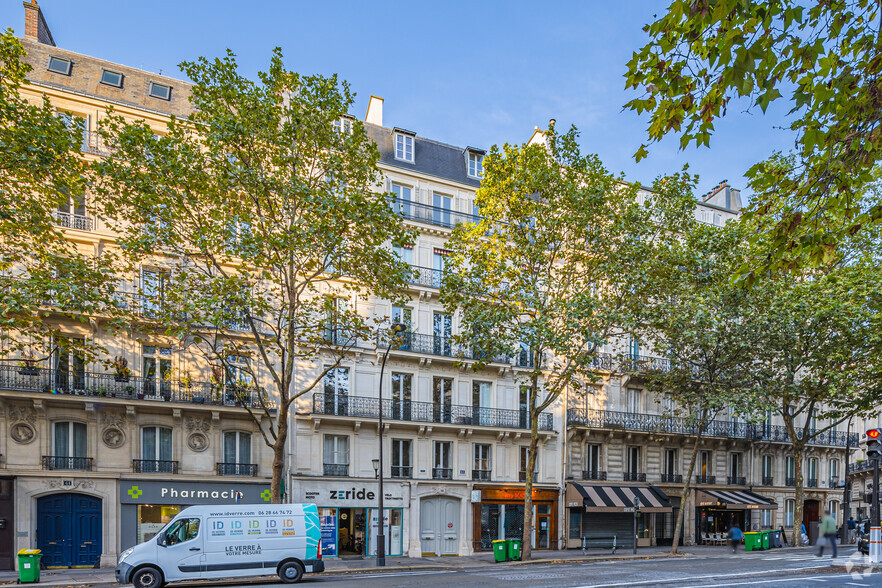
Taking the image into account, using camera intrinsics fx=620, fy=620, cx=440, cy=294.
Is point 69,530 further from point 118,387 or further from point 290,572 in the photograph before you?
point 290,572

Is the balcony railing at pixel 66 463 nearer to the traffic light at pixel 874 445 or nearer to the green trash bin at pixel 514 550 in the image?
the green trash bin at pixel 514 550

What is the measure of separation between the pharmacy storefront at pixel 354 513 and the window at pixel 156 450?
475 cm

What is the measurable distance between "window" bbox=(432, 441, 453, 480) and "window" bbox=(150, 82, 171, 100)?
18509 mm

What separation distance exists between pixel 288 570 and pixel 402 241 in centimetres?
995

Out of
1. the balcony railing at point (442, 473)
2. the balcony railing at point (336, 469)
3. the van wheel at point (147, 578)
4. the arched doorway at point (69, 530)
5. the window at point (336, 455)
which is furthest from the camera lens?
the balcony railing at point (442, 473)

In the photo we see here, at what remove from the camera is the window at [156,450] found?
22.4 m

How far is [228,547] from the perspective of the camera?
15812 millimetres

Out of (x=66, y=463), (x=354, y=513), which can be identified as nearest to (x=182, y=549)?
(x=66, y=463)

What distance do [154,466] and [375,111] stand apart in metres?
19.4

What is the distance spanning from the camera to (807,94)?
5.25m

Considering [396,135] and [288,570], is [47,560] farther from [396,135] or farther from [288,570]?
[396,135]

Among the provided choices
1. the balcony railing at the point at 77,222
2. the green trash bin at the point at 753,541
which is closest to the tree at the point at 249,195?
the balcony railing at the point at 77,222

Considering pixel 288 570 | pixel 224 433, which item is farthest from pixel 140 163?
pixel 288 570

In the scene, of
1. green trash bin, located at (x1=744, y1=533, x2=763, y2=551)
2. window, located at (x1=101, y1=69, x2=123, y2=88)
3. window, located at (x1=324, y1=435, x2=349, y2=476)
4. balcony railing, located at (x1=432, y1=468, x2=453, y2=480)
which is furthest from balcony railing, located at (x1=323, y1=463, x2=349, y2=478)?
green trash bin, located at (x1=744, y1=533, x2=763, y2=551)
